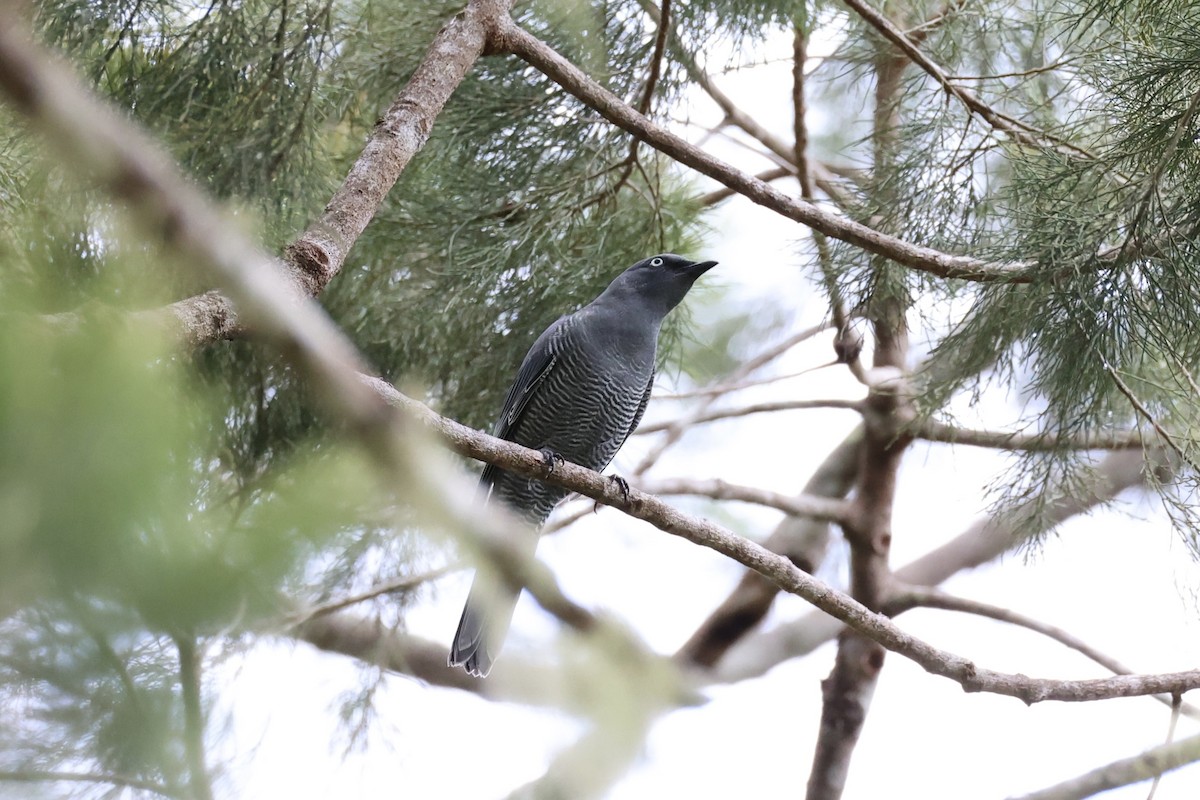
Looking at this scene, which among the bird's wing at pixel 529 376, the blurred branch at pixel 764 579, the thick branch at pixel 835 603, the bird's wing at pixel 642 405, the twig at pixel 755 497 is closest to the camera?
the thick branch at pixel 835 603

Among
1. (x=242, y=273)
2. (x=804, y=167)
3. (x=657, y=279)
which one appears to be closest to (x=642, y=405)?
(x=657, y=279)

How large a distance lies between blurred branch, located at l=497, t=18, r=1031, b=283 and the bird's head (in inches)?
27.1

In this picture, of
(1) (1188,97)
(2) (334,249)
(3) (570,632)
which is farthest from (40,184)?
(1) (1188,97)

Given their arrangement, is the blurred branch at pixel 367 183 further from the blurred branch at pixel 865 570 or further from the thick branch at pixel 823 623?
the thick branch at pixel 823 623

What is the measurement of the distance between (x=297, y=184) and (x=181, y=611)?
225 cm

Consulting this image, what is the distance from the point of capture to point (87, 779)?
72 centimetres

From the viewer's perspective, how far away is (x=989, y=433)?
3.44 meters

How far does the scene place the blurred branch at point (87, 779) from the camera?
0.62 metres

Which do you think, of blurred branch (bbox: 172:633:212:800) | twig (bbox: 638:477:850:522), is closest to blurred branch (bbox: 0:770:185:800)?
blurred branch (bbox: 172:633:212:800)

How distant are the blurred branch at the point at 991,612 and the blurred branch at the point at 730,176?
5.58 ft

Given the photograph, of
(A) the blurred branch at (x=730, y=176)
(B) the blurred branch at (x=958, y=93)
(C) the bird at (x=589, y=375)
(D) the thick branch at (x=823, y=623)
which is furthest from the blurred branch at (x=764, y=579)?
(A) the blurred branch at (x=730, y=176)

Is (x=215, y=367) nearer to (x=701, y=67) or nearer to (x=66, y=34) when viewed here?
(x=66, y=34)

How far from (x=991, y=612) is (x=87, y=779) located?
141 inches

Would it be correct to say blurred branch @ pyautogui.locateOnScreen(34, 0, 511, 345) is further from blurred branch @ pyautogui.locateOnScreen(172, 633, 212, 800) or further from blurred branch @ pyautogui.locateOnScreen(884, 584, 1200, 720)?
blurred branch @ pyautogui.locateOnScreen(884, 584, 1200, 720)
